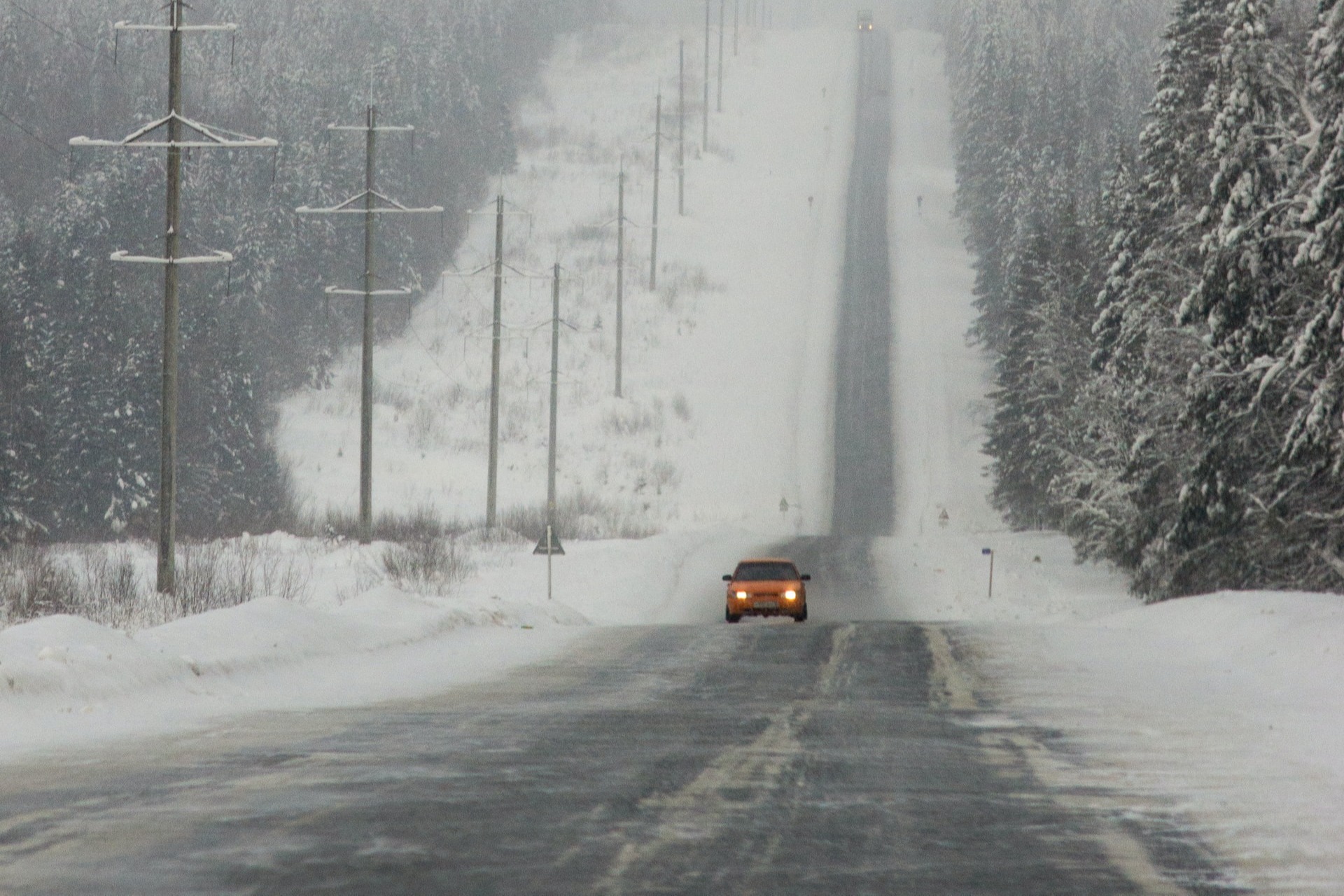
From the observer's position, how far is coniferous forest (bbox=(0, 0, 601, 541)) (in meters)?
55.3

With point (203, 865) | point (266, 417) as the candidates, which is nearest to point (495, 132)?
point (266, 417)

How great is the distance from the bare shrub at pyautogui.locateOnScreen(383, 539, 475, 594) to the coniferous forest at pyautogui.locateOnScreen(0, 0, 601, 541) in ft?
34.0

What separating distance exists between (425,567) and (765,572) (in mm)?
6824

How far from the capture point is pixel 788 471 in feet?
230

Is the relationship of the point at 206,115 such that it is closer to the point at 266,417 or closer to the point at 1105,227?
the point at 266,417

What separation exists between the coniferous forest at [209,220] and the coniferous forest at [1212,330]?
17202 millimetres

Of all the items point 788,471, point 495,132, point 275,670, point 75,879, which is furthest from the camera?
point 495,132

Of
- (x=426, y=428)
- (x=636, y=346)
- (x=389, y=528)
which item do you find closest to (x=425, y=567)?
(x=389, y=528)

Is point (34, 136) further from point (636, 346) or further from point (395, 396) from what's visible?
point (636, 346)

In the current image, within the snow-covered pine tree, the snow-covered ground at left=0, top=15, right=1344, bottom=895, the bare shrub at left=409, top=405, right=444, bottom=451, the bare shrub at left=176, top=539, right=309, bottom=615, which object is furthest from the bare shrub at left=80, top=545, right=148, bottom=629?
Answer: the bare shrub at left=409, top=405, right=444, bottom=451

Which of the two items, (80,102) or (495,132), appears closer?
(80,102)

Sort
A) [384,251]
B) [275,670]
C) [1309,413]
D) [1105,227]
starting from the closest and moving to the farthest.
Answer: [275,670] < [1309,413] < [1105,227] < [384,251]

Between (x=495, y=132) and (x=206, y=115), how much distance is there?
91.9 feet

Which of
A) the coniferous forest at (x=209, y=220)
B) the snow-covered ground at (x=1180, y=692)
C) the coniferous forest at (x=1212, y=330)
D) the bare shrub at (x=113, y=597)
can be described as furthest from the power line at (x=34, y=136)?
the bare shrub at (x=113, y=597)
